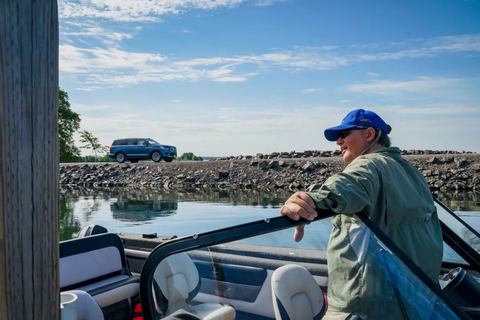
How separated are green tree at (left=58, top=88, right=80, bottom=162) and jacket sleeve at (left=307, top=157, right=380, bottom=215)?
51.6 metres

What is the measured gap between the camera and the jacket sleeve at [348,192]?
166cm

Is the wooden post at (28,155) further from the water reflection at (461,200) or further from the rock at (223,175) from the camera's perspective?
the rock at (223,175)

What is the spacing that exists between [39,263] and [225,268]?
70 centimetres

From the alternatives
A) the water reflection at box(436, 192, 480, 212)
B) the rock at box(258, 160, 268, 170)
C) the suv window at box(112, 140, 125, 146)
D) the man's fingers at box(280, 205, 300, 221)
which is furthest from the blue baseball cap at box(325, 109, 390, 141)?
the suv window at box(112, 140, 125, 146)

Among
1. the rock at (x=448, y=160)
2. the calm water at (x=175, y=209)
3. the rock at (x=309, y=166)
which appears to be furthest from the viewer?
the rock at (x=309, y=166)

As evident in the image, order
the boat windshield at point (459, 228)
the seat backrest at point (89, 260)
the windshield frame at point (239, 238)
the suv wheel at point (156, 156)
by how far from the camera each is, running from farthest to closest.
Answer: the suv wheel at point (156, 156), the seat backrest at point (89, 260), the boat windshield at point (459, 228), the windshield frame at point (239, 238)

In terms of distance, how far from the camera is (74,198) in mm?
24766

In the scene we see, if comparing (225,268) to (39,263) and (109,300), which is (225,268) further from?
(109,300)

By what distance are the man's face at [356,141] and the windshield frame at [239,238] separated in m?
0.54

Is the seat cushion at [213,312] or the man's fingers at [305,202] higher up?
the man's fingers at [305,202]

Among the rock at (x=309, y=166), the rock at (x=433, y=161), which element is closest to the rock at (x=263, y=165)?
the rock at (x=309, y=166)

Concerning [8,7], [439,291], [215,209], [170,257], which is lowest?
[215,209]

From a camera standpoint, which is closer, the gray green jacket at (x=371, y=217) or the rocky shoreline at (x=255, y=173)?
the gray green jacket at (x=371, y=217)

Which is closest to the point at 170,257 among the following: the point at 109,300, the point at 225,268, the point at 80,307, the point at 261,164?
the point at 225,268
